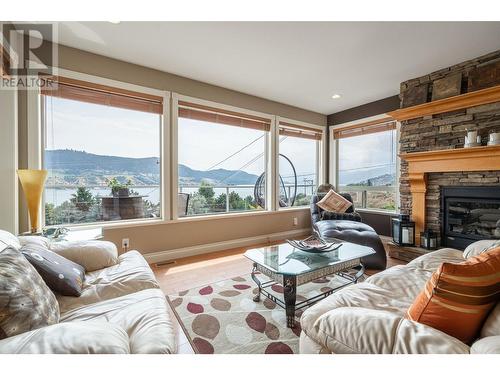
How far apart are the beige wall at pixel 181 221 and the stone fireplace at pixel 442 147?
1.81 metres

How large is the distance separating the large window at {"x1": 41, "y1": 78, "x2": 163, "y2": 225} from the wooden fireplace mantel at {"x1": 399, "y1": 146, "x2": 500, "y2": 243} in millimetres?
3493

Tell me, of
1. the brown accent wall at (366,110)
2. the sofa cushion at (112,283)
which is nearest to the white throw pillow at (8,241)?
the sofa cushion at (112,283)

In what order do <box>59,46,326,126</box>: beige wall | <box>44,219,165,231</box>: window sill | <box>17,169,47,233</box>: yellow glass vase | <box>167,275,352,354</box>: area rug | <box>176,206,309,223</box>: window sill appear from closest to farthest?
<box>167,275,352,354</box>: area rug, <box>17,169,47,233</box>: yellow glass vase, <box>59,46,326,126</box>: beige wall, <box>44,219,165,231</box>: window sill, <box>176,206,309,223</box>: window sill

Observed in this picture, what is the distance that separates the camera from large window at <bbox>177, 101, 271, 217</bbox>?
11.1 feet

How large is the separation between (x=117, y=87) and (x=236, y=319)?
2795 millimetres

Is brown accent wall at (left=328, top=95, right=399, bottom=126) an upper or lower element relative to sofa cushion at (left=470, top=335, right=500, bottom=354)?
upper

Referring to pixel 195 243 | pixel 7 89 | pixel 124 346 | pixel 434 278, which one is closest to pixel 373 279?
pixel 434 278

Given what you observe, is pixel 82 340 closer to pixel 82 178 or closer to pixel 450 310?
pixel 450 310

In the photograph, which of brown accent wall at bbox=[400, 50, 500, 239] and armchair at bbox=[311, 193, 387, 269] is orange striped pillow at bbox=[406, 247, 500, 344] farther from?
brown accent wall at bbox=[400, 50, 500, 239]

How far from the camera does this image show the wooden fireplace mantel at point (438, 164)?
8.59 feet

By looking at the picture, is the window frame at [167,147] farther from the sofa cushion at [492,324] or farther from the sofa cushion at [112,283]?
the sofa cushion at [492,324]

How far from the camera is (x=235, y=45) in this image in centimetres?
243

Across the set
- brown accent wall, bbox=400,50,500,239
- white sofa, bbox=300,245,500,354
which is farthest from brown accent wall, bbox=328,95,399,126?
white sofa, bbox=300,245,500,354

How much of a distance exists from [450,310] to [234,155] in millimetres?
3326
